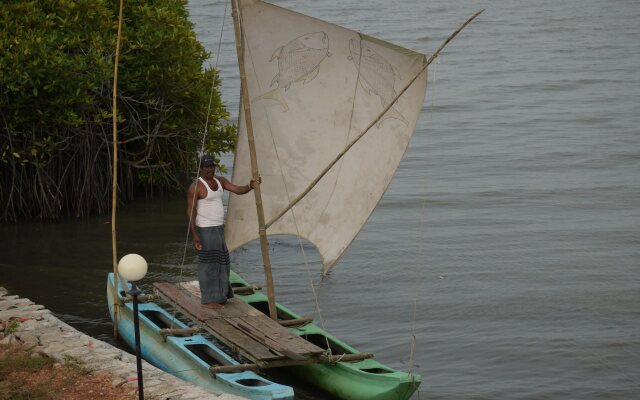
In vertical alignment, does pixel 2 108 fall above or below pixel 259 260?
above

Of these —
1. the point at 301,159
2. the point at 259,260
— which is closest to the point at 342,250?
the point at 301,159

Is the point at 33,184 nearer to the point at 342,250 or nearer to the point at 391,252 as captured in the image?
the point at 391,252

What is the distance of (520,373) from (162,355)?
437 centimetres

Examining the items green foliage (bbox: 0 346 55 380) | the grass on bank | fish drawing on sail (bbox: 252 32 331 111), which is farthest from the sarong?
green foliage (bbox: 0 346 55 380)

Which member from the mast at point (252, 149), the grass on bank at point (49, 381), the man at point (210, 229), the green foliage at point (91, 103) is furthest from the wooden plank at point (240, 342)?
the green foliage at point (91, 103)

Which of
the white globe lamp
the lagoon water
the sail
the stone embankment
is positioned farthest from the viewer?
the lagoon water

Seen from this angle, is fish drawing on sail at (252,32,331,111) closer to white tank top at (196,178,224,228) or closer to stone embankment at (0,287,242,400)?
white tank top at (196,178,224,228)

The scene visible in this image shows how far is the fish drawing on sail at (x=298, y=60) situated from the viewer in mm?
11625

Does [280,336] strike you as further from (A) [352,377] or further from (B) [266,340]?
(A) [352,377]

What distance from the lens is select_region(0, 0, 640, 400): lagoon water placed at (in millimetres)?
13250

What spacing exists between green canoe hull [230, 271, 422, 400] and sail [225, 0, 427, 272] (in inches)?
39.3

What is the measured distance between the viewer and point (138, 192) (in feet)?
63.4

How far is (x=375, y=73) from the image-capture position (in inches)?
449

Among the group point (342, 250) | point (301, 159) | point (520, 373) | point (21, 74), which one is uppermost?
point (21, 74)
